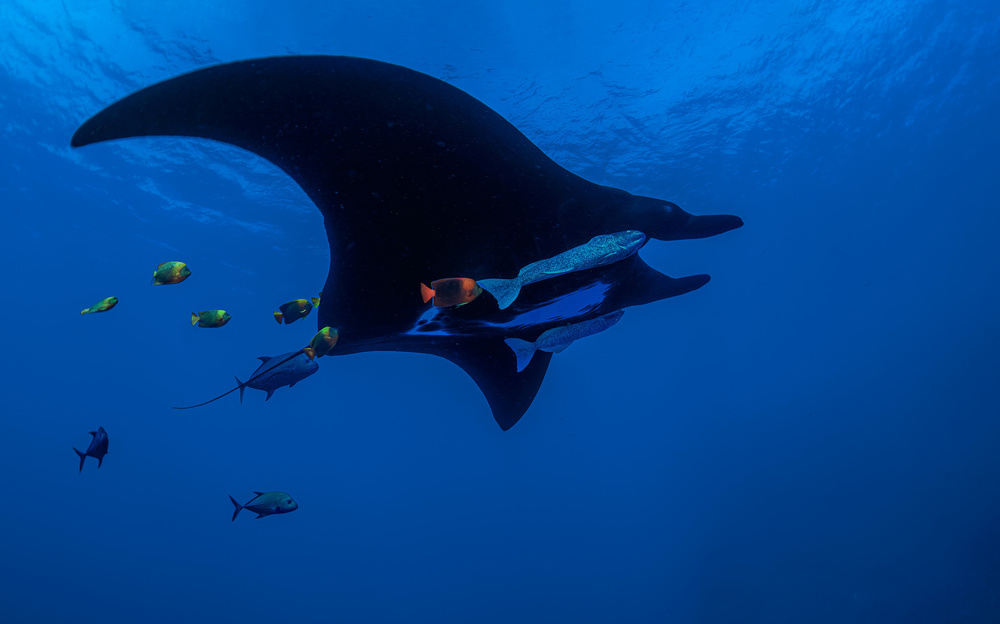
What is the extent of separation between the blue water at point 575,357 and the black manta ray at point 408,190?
8.73 meters

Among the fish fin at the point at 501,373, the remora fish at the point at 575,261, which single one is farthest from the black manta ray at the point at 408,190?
the fish fin at the point at 501,373

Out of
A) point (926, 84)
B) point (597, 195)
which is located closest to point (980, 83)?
point (926, 84)

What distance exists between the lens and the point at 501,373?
14.4 feet

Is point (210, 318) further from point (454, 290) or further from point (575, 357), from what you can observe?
point (575, 357)

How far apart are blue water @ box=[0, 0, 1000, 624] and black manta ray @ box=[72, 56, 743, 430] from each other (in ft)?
28.6

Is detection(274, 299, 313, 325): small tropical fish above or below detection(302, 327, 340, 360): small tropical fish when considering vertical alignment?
above

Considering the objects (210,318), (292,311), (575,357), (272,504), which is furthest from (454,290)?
(575,357)

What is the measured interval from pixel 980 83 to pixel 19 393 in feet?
187

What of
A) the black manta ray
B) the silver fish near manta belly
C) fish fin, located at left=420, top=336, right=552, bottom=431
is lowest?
fish fin, located at left=420, top=336, right=552, bottom=431

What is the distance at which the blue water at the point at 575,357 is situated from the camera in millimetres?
11016

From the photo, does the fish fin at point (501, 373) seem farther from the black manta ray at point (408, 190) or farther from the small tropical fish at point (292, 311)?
the small tropical fish at point (292, 311)

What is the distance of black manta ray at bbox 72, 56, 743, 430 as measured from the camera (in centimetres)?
213

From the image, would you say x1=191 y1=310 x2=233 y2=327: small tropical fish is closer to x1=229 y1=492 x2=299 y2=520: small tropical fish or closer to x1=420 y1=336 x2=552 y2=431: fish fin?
x1=420 y1=336 x2=552 y2=431: fish fin

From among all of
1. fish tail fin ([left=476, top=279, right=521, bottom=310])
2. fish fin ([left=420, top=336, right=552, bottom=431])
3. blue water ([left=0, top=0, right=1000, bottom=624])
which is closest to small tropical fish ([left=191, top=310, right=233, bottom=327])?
fish fin ([left=420, top=336, right=552, bottom=431])
